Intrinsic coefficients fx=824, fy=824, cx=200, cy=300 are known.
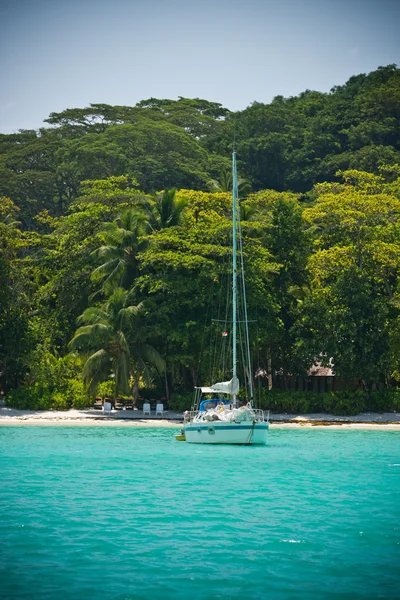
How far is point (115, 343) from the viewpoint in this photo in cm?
4328

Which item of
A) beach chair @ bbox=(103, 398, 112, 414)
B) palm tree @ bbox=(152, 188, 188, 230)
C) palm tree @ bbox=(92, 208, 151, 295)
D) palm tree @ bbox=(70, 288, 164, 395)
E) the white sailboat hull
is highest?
palm tree @ bbox=(152, 188, 188, 230)

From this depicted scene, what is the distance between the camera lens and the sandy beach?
135 ft

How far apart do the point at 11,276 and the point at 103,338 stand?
911 centimetres

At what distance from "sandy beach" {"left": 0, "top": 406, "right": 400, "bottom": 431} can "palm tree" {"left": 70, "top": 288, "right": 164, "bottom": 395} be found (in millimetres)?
1604

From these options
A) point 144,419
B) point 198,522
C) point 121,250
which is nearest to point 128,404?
point 144,419

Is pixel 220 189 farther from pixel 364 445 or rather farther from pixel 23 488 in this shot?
pixel 23 488

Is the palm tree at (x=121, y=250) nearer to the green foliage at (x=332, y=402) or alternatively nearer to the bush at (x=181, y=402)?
the bush at (x=181, y=402)

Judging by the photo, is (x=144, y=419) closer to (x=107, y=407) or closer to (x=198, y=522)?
(x=107, y=407)

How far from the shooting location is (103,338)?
1693 inches

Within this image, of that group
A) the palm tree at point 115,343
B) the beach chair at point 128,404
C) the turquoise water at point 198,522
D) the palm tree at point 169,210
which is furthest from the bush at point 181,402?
the turquoise water at point 198,522

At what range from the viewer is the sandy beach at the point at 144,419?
41.1 metres

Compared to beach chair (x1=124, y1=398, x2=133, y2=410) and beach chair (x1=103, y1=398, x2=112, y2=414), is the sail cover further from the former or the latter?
beach chair (x1=124, y1=398, x2=133, y2=410)

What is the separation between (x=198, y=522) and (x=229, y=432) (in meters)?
12.8

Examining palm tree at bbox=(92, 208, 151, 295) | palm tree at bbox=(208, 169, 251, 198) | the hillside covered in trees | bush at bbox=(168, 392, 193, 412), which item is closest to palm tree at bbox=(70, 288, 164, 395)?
the hillside covered in trees
